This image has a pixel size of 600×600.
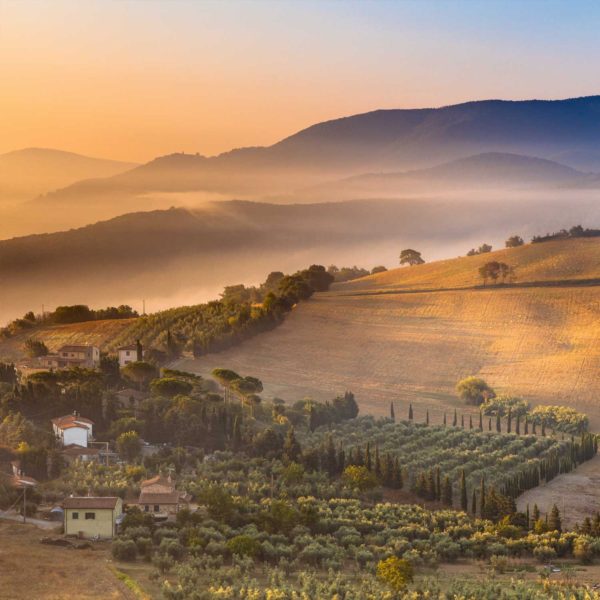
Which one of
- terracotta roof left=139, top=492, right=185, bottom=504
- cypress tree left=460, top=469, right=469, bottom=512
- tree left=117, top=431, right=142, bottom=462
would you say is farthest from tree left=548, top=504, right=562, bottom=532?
tree left=117, top=431, right=142, bottom=462

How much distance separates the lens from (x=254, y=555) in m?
48.1

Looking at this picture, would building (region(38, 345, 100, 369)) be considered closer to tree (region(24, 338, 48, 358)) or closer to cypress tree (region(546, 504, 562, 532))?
tree (region(24, 338, 48, 358))

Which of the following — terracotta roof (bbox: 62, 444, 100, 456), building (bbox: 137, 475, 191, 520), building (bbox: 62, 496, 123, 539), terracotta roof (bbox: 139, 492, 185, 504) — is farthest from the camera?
terracotta roof (bbox: 62, 444, 100, 456)

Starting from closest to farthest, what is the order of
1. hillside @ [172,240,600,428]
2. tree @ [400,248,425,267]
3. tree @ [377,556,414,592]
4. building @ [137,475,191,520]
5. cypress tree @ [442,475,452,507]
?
1. tree @ [377,556,414,592]
2. building @ [137,475,191,520]
3. cypress tree @ [442,475,452,507]
4. hillside @ [172,240,600,428]
5. tree @ [400,248,425,267]

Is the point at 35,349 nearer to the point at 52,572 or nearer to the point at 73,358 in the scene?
the point at 73,358

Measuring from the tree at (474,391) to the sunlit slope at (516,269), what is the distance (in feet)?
103

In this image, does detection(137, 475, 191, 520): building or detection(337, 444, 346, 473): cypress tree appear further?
detection(337, 444, 346, 473): cypress tree

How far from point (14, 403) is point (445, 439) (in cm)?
2877

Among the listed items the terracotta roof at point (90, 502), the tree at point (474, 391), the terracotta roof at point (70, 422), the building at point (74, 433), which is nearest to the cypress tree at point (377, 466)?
the terracotta roof at point (90, 502)

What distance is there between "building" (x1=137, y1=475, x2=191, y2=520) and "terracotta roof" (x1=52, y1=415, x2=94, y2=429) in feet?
45.4

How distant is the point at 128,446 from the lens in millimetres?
67375

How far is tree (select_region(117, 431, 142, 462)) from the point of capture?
220ft

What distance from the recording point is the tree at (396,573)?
1700 inches

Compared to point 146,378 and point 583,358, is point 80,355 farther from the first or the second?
point 583,358
